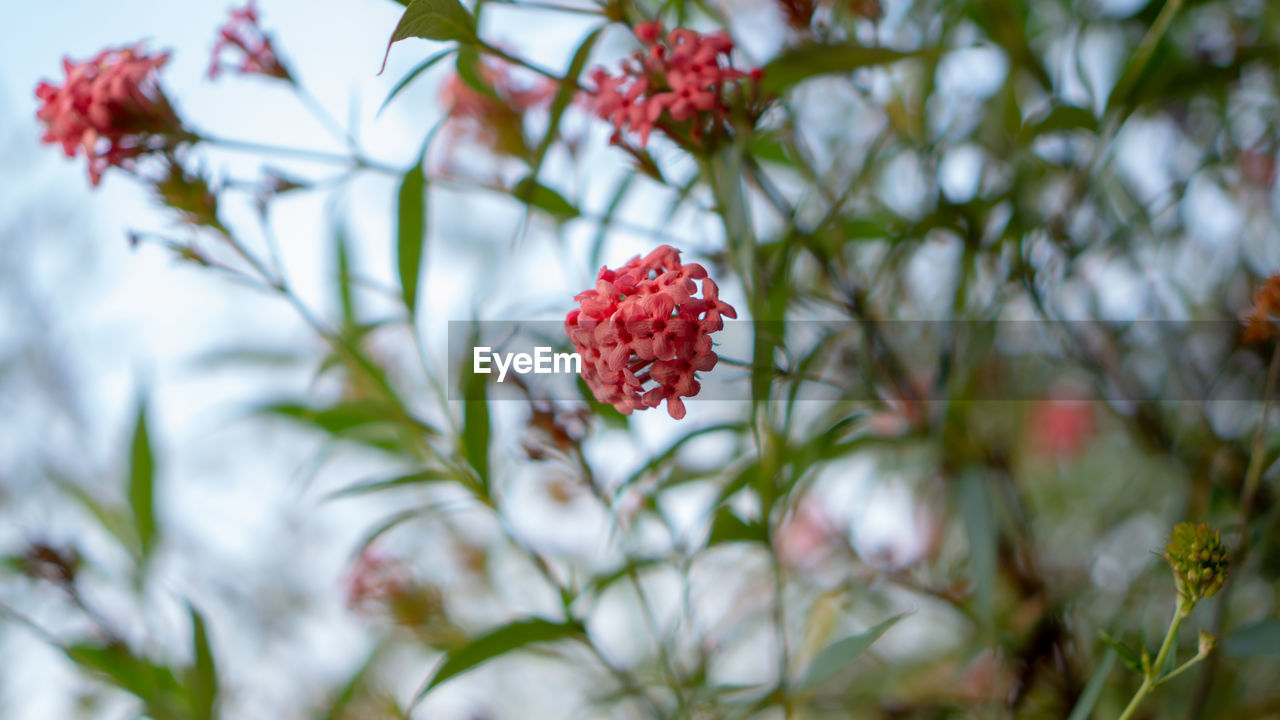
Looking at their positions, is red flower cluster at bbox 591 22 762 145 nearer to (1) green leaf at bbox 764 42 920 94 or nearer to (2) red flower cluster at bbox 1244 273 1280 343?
(1) green leaf at bbox 764 42 920 94

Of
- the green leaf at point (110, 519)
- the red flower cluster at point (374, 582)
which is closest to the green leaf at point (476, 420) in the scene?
the red flower cluster at point (374, 582)

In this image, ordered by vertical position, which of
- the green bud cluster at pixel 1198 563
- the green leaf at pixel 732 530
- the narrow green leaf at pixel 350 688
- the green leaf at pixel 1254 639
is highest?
A: the green bud cluster at pixel 1198 563

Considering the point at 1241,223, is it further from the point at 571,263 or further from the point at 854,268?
the point at 571,263

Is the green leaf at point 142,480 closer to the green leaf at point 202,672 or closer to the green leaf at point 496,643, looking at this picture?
the green leaf at point 202,672

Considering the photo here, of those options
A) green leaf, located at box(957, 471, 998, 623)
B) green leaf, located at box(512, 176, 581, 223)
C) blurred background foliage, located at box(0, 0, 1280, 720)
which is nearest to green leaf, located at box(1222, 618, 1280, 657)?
blurred background foliage, located at box(0, 0, 1280, 720)

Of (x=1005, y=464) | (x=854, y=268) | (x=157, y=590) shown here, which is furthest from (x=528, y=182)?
(x=157, y=590)

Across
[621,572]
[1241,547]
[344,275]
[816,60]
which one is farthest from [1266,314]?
[344,275]
